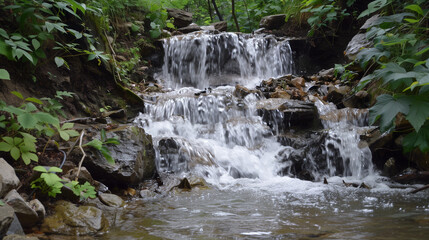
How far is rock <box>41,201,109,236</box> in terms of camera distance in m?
2.26

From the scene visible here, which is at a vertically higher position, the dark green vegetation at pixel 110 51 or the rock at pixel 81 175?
the dark green vegetation at pixel 110 51

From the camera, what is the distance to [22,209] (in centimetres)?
211

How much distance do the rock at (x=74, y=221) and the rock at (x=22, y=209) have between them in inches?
4.5

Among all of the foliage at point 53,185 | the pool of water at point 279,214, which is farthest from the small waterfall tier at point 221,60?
the foliage at point 53,185

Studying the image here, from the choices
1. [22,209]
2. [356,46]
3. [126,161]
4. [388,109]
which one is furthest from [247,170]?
[356,46]

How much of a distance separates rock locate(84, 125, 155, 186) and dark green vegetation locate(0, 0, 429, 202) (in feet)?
0.87

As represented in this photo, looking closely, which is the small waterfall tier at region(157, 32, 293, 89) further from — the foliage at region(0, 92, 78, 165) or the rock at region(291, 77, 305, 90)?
the foliage at region(0, 92, 78, 165)

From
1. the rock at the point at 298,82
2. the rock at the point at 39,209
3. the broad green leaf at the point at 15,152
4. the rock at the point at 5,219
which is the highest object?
the rock at the point at 298,82

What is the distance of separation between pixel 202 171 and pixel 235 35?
6245mm

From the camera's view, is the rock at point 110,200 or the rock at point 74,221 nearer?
the rock at point 74,221

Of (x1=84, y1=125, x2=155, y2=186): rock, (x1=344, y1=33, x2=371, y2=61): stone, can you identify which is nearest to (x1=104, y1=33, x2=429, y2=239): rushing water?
(x1=84, y1=125, x2=155, y2=186): rock

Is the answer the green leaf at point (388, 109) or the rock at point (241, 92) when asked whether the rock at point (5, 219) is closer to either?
the green leaf at point (388, 109)

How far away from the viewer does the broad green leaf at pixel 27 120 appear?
7.83 ft

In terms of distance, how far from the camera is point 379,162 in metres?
4.79
